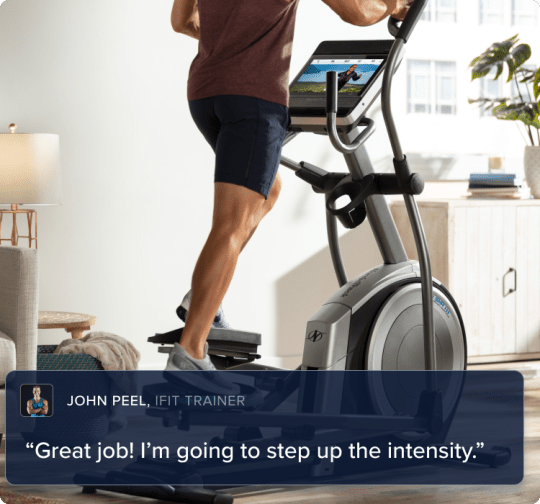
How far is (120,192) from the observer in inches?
152

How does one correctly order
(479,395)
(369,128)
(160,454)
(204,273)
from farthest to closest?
(479,395) < (160,454) < (369,128) < (204,273)

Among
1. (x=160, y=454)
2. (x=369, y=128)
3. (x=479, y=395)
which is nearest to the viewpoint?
(x=369, y=128)

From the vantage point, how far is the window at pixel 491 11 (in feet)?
15.3

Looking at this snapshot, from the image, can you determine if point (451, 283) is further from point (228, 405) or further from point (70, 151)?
point (228, 405)

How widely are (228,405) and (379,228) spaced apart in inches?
29.0

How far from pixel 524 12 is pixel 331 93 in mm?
2973

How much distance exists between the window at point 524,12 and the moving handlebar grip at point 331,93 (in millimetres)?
2909

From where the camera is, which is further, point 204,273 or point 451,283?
point 451,283

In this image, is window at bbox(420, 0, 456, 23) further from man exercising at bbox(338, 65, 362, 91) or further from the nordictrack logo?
the nordictrack logo

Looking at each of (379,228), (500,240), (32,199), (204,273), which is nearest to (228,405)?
(204,273)

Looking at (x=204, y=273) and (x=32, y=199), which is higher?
(x=32, y=199)

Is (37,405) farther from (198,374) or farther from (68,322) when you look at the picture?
(68,322)
